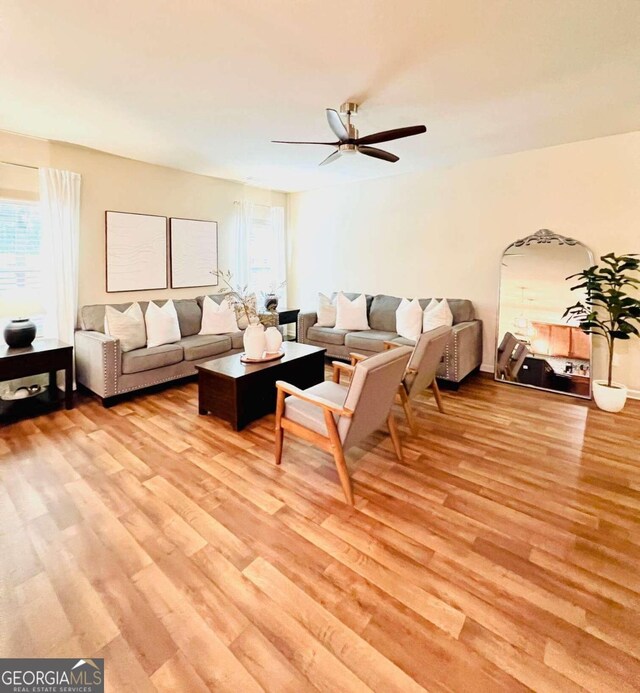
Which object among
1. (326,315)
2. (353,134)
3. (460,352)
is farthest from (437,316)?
(353,134)

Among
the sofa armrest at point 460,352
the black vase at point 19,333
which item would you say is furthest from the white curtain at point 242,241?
the sofa armrest at point 460,352

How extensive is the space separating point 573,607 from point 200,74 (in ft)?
12.0

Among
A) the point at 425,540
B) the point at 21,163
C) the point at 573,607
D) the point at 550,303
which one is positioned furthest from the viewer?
the point at 550,303

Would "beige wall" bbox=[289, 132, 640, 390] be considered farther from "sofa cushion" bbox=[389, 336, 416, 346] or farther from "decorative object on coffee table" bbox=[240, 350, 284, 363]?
"decorative object on coffee table" bbox=[240, 350, 284, 363]

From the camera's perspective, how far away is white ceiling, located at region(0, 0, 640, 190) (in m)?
1.93

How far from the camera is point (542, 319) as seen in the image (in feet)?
13.8

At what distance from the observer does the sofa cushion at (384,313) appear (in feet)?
17.0

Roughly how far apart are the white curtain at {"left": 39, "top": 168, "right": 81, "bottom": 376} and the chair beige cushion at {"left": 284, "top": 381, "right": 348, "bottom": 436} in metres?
3.02

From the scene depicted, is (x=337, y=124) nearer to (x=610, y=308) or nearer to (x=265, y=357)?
(x=265, y=357)

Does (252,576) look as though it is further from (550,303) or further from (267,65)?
(550,303)

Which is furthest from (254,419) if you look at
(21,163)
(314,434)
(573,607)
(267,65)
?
(21,163)

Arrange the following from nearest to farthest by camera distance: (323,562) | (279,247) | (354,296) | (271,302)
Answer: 1. (323,562)
2. (354,296)
3. (271,302)
4. (279,247)

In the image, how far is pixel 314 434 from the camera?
93.1 inches

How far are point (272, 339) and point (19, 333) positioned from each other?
233 cm
